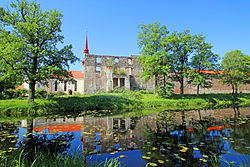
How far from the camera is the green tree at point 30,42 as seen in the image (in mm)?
10328

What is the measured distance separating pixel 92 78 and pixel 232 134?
24.7 m

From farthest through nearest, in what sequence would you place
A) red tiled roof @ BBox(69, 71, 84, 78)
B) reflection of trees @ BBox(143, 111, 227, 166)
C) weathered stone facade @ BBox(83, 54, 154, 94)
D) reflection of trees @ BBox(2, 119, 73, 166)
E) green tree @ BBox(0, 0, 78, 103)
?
red tiled roof @ BBox(69, 71, 84, 78)
weathered stone facade @ BBox(83, 54, 154, 94)
green tree @ BBox(0, 0, 78, 103)
reflection of trees @ BBox(2, 119, 73, 166)
reflection of trees @ BBox(143, 111, 227, 166)

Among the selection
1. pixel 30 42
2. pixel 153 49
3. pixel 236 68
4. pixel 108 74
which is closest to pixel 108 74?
pixel 108 74

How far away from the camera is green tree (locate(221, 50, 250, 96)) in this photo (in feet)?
77.2

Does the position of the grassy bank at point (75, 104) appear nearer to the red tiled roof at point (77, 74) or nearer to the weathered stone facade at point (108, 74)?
the weathered stone facade at point (108, 74)

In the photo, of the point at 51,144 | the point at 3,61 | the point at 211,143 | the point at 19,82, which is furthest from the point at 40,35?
the point at 211,143

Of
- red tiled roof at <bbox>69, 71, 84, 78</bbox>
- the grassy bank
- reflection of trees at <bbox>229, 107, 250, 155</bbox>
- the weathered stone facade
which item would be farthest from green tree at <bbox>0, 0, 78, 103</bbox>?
red tiled roof at <bbox>69, 71, 84, 78</bbox>

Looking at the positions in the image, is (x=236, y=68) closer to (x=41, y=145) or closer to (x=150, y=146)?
(x=150, y=146)

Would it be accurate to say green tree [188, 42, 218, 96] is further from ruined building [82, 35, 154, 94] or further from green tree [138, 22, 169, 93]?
ruined building [82, 35, 154, 94]

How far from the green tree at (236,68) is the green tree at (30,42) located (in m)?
25.1

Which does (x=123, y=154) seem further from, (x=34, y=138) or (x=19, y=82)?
(x=19, y=82)

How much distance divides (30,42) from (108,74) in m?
15.5

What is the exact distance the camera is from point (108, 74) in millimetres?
26328

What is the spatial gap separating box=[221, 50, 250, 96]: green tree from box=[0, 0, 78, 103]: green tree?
82.5 feet
